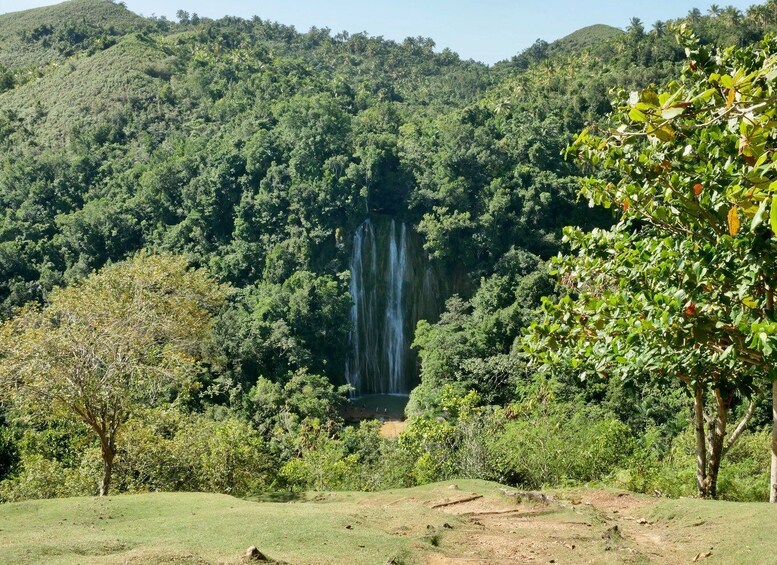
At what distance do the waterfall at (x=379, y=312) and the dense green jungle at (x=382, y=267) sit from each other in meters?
0.10

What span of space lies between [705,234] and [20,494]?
12470 mm

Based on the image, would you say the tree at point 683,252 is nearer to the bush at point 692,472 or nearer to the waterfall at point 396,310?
the bush at point 692,472

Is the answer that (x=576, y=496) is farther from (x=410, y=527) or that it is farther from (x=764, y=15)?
(x=764, y=15)

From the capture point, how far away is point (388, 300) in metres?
34.2

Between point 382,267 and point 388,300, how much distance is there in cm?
154

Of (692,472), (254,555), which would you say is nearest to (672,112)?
(254,555)

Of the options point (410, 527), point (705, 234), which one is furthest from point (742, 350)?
point (410, 527)

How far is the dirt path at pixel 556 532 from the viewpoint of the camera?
6.73 metres

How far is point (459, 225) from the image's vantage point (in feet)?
105

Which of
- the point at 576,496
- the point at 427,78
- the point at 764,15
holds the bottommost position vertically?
the point at 576,496

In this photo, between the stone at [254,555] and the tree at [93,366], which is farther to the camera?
the tree at [93,366]

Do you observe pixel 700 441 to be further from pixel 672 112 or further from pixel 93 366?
pixel 93 366

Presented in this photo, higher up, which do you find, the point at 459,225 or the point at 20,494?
the point at 459,225

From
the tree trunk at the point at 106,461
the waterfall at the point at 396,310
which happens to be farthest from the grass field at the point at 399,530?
the waterfall at the point at 396,310
